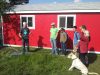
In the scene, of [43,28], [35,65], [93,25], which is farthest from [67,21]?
[35,65]

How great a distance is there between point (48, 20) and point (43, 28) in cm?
72

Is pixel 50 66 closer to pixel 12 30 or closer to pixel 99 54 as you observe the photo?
pixel 99 54

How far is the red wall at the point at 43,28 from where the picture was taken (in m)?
17.4

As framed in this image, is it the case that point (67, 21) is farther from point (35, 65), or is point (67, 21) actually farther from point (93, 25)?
point (35, 65)

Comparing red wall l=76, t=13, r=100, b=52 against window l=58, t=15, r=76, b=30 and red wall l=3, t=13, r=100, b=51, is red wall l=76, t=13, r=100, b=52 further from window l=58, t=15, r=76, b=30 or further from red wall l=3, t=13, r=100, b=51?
window l=58, t=15, r=76, b=30

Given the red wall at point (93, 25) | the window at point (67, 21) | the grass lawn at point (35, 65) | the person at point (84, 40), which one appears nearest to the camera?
the grass lawn at point (35, 65)

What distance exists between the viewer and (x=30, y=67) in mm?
10797

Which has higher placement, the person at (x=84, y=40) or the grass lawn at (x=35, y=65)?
the person at (x=84, y=40)

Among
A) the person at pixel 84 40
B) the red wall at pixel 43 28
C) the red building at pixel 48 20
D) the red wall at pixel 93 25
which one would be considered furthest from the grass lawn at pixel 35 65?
the red building at pixel 48 20

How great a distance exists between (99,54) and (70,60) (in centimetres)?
517

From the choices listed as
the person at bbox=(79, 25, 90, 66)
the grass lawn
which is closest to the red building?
the grass lawn

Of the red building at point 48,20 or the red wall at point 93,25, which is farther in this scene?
the red building at point 48,20

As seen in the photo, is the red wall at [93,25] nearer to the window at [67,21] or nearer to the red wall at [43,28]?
the red wall at [43,28]

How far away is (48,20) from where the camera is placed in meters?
18.8
